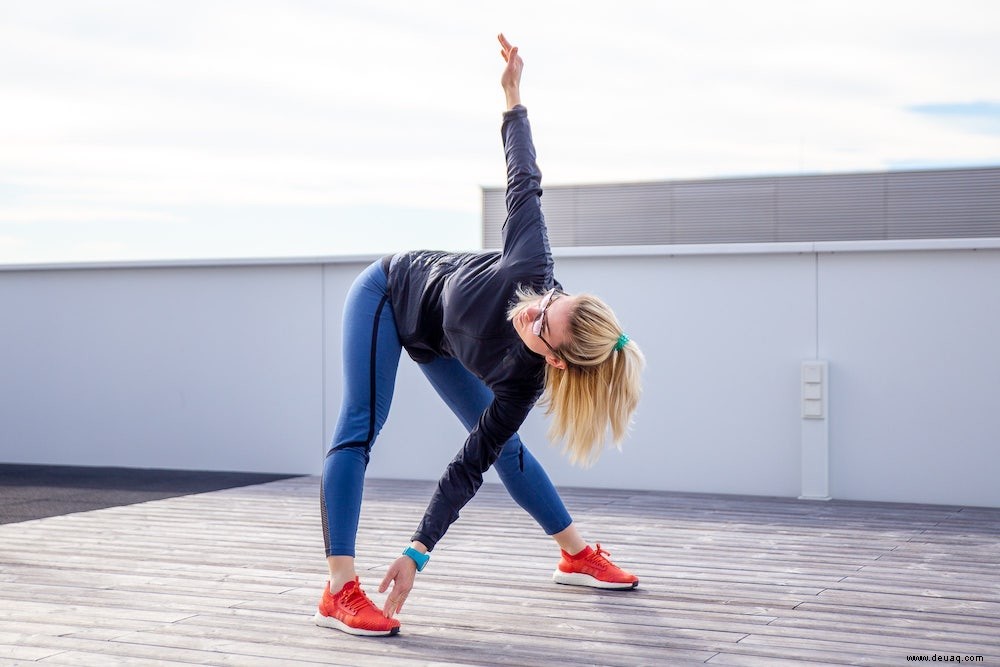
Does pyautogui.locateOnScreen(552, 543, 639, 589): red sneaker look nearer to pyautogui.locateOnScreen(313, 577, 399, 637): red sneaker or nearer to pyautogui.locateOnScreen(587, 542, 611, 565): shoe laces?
pyautogui.locateOnScreen(587, 542, 611, 565): shoe laces

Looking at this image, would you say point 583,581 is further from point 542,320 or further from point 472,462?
point 542,320

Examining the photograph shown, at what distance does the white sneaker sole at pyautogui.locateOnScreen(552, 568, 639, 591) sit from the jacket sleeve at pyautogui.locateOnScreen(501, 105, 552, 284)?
1.09m

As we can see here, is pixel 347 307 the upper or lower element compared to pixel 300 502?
upper

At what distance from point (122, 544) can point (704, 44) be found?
13.8m

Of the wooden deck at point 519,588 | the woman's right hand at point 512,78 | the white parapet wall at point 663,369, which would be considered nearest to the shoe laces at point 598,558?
the wooden deck at point 519,588

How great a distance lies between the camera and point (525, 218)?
2600 millimetres

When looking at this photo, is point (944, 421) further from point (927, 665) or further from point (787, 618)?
point (927, 665)

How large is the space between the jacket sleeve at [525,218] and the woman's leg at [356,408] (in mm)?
439

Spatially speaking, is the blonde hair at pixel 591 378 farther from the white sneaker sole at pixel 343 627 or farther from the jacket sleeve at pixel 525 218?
the white sneaker sole at pixel 343 627

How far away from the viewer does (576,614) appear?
116 inches

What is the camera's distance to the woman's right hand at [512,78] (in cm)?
279

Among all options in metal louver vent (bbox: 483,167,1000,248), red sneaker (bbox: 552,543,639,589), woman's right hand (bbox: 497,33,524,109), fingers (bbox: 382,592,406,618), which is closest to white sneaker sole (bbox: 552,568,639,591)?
red sneaker (bbox: 552,543,639,589)

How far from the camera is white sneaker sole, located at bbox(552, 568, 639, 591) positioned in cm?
325

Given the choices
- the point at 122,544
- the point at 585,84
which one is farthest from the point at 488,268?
the point at 585,84
